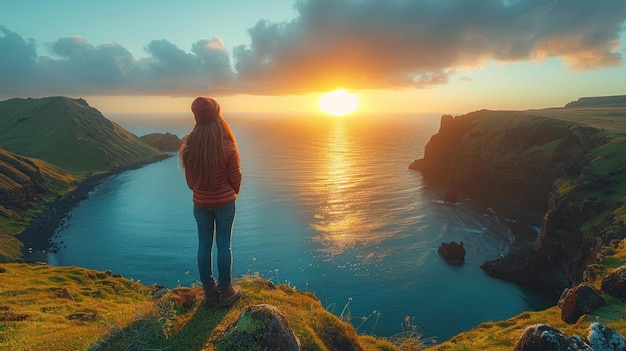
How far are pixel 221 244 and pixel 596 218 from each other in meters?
57.7

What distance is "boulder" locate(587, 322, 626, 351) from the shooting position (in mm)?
10477

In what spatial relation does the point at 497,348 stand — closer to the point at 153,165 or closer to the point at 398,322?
the point at 398,322

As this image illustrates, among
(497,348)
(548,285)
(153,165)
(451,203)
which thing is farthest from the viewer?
(153,165)

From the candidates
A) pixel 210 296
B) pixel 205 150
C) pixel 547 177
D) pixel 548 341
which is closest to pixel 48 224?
pixel 210 296

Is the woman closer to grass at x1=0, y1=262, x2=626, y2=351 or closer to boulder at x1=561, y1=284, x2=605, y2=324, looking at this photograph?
grass at x1=0, y1=262, x2=626, y2=351

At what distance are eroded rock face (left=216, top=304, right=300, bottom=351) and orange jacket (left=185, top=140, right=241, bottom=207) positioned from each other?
2737 millimetres

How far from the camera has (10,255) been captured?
6738 centimetres

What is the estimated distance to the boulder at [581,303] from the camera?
65.8 feet

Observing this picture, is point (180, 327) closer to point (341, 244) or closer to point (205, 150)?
point (205, 150)

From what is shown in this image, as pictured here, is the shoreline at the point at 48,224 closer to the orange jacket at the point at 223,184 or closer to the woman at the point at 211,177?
the woman at the point at 211,177

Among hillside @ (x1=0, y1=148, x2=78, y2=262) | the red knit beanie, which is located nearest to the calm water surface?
hillside @ (x1=0, y1=148, x2=78, y2=262)

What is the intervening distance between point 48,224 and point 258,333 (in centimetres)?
10886

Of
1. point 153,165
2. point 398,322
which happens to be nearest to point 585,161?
point 398,322

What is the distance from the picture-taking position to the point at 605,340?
418 inches
